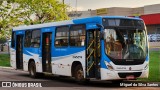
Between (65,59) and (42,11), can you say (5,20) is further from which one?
(65,59)

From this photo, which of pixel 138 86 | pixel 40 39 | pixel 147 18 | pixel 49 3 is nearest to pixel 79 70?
pixel 138 86

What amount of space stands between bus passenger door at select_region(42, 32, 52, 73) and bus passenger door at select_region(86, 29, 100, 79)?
4.35 m

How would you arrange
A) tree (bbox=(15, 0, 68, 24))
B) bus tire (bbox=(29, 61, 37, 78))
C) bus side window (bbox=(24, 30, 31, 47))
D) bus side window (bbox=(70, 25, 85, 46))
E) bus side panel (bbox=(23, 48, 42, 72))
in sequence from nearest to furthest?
1. bus side window (bbox=(70, 25, 85, 46))
2. bus side panel (bbox=(23, 48, 42, 72))
3. bus tire (bbox=(29, 61, 37, 78))
4. bus side window (bbox=(24, 30, 31, 47))
5. tree (bbox=(15, 0, 68, 24))

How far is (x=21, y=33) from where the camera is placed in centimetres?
2681

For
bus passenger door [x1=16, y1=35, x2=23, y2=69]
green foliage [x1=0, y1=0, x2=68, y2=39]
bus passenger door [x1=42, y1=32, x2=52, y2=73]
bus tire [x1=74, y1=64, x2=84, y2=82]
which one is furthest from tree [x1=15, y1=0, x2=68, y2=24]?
bus tire [x1=74, y1=64, x2=84, y2=82]

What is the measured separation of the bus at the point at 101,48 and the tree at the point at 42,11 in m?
29.4

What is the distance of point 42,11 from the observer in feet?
169

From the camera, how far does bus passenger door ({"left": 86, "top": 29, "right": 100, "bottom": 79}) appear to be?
723 inches

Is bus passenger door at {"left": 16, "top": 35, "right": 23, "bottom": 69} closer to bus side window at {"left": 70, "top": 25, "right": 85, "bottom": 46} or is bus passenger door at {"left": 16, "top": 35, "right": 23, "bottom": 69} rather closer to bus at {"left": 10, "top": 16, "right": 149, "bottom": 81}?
bus at {"left": 10, "top": 16, "right": 149, "bottom": 81}

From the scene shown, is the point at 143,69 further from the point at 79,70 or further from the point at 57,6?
the point at 57,6

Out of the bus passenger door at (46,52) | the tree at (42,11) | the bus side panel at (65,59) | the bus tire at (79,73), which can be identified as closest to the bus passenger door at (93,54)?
the bus side panel at (65,59)

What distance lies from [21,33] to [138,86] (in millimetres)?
10589

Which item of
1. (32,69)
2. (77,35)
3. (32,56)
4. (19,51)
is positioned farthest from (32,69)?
(77,35)

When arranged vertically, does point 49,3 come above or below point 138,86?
above
